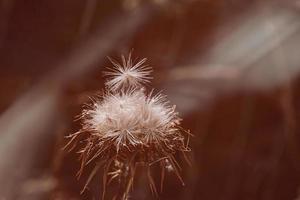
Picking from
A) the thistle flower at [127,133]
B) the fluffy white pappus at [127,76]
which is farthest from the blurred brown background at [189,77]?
the thistle flower at [127,133]

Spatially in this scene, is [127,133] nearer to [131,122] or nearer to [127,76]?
[131,122]

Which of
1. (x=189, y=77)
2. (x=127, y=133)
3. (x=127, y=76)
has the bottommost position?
(x=127, y=133)

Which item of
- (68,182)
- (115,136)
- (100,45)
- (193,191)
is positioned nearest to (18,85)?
(100,45)

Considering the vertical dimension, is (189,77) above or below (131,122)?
above

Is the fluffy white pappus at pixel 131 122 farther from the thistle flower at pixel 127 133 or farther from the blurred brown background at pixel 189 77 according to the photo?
the blurred brown background at pixel 189 77

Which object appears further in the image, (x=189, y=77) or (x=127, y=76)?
(x=189, y=77)

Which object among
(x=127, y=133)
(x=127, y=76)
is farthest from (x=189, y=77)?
(x=127, y=133)

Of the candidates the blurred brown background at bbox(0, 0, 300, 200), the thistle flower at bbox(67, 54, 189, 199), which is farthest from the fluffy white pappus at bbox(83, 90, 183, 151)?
the blurred brown background at bbox(0, 0, 300, 200)
